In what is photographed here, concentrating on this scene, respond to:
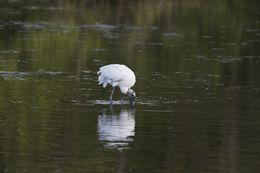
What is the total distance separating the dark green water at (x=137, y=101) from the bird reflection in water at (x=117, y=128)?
0.06ft

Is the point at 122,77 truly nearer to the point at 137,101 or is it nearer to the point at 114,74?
the point at 114,74

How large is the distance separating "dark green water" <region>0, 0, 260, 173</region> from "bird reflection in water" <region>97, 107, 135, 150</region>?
0.02 meters

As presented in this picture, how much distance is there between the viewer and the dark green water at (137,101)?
11.7m

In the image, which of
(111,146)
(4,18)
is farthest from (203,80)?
(4,18)

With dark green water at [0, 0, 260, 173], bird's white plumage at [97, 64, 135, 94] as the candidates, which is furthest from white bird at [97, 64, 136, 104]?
dark green water at [0, 0, 260, 173]

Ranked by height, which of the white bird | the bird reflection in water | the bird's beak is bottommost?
the bird reflection in water

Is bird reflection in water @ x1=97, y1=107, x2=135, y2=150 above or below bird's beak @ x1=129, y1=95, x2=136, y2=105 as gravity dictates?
below

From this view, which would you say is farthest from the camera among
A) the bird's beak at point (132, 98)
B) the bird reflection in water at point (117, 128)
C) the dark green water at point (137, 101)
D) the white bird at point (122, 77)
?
the white bird at point (122, 77)

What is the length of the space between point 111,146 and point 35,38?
1830 cm

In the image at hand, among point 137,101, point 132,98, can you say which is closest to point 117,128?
point 132,98

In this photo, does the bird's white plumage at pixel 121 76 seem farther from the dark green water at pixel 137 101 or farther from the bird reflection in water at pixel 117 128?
the bird reflection in water at pixel 117 128

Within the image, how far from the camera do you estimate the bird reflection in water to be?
41.8 ft

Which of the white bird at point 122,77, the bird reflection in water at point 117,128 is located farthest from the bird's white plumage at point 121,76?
the bird reflection in water at point 117,128

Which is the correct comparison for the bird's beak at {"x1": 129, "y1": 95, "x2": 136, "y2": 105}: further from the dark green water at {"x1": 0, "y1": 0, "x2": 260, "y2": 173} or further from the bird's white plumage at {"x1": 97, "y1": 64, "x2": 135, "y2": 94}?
the bird's white plumage at {"x1": 97, "y1": 64, "x2": 135, "y2": 94}
